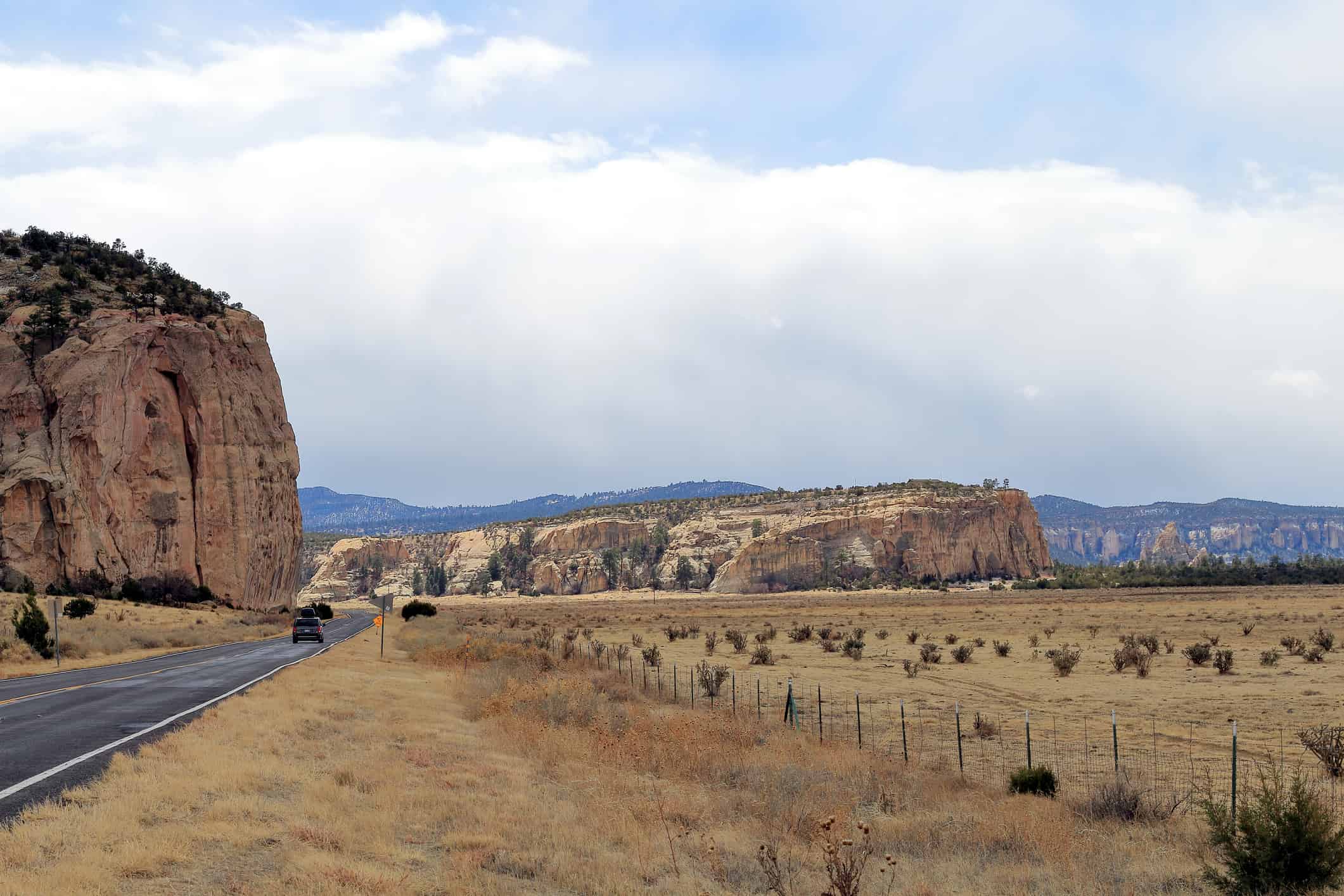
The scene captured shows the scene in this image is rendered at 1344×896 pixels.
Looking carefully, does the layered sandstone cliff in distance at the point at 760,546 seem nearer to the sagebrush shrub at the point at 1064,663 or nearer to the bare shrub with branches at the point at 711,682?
the sagebrush shrub at the point at 1064,663

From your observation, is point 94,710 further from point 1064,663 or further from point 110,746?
point 1064,663

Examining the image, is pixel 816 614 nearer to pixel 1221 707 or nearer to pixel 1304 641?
pixel 1304 641

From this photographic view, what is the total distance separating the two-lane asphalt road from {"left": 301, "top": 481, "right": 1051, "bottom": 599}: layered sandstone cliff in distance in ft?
351

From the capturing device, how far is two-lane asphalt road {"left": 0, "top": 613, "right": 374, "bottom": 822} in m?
11.8

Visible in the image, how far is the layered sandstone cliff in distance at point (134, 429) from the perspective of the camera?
59469 millimetres

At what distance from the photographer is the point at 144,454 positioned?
65250 millimetres

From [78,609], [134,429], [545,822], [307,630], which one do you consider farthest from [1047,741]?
[134,429]

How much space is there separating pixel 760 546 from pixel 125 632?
103737 mm

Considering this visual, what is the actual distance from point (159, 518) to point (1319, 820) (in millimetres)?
69374

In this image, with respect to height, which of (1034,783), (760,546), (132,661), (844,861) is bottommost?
(132,661)

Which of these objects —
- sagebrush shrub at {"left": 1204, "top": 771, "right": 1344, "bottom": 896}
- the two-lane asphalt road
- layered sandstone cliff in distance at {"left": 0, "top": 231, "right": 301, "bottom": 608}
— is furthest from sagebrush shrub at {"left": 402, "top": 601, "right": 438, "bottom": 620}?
sagebrush shrub at {"left": 1204, "top": 771, "right": 1344, "bottom": 896}

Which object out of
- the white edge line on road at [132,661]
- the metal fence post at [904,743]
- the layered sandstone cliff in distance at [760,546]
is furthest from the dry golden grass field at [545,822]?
the layered sandstone cliff in distance at [760,546]

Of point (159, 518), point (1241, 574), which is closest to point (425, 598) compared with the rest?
point (159, 518)

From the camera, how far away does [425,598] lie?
491 ft
